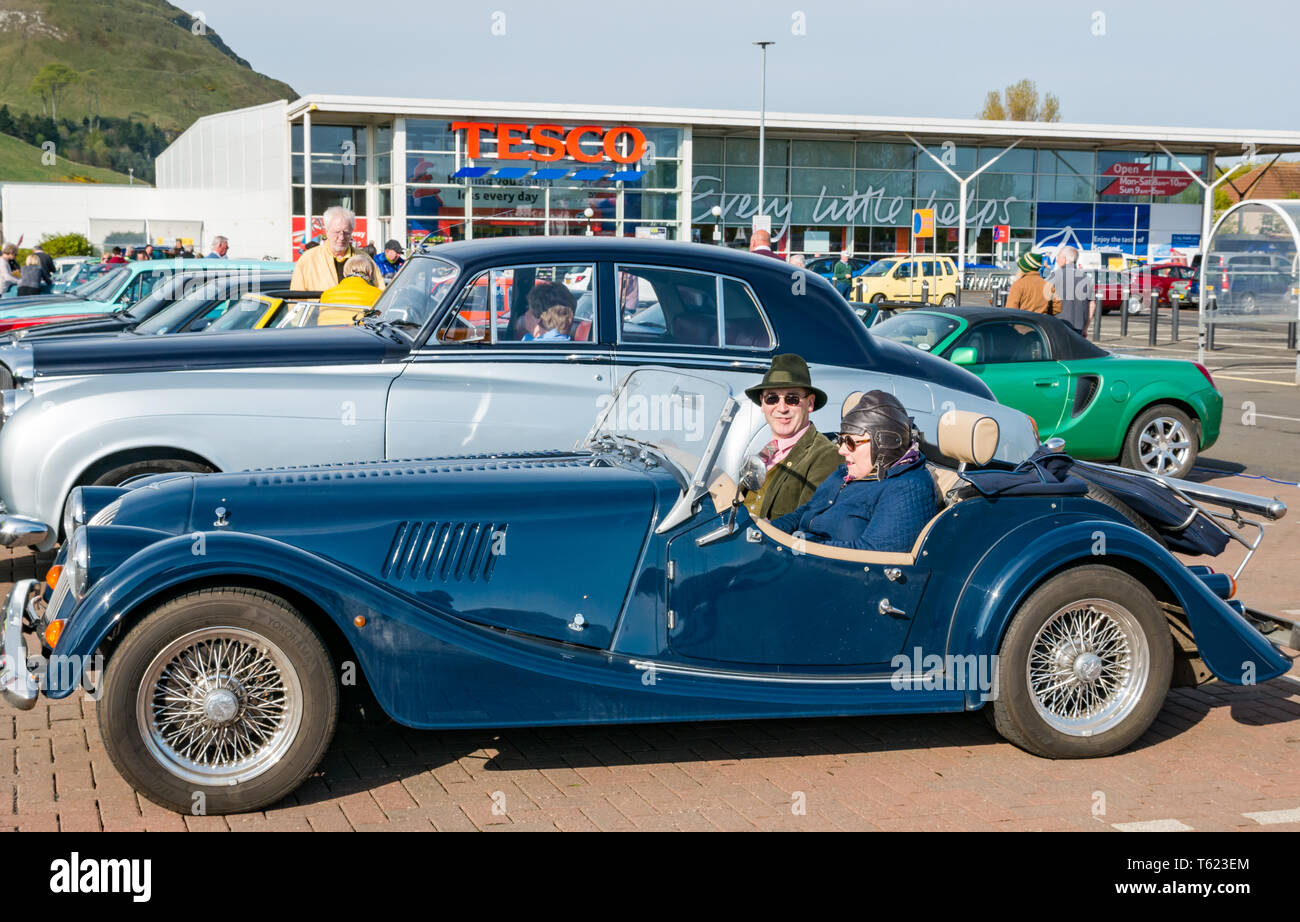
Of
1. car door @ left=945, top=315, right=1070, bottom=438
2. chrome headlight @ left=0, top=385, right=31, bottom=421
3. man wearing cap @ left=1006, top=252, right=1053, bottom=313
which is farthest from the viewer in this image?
man wearing cap @ left=1006, top=252, right=1053, bottom=313

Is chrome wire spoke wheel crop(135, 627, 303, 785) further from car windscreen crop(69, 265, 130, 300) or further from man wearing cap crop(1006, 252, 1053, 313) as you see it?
car windscreen crop(69, 265, 130, 300)

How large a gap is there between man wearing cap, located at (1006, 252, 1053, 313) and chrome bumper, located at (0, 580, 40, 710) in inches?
453

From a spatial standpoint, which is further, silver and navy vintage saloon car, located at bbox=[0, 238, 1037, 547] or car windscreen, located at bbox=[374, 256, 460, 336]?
car windscreen, located at bbox=[374, 256, 460, 336]

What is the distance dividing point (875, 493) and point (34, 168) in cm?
18899

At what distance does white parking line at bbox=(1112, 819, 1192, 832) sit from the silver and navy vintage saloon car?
3.28 metres

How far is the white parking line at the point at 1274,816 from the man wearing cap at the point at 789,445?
1979 mm

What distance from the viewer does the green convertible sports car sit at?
426 inches

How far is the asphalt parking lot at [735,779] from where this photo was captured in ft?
14.1

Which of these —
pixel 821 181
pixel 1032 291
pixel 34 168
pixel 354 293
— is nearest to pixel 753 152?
pixel 821 181

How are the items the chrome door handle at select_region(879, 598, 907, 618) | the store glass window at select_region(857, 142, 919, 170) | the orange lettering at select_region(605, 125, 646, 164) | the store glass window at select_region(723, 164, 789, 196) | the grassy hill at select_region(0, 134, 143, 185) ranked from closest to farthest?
the chrome door handle at select_region(879, 598, 907, 618), the orange lettering at select_region(605, 125, 646, 164), the store glass window at select_region(723, 164, 789, 196), the store glass window at select_region(857, 142, 919, 170), the grassy hill at select_region(0, 134, 143, 185)

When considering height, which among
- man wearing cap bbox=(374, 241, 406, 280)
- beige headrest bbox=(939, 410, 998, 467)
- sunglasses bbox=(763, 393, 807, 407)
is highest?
man wearing cap bbox=(374, 241, 406, 280)

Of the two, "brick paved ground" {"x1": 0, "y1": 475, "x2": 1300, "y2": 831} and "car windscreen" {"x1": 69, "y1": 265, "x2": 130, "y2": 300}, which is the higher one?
→ "car windscreen" {"x1": 69, "y1": 265, "x2": 130, "y2": 300}

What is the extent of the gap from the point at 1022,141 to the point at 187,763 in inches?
2030

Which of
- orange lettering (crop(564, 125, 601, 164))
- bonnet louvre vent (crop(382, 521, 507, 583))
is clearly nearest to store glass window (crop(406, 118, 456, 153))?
orange lettering (crop(564, 125, 601, 164))
